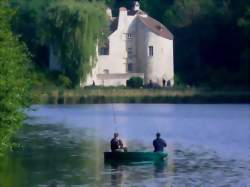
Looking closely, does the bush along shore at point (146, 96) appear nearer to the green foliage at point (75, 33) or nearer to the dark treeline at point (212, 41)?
the green foliage at point (75, 33)

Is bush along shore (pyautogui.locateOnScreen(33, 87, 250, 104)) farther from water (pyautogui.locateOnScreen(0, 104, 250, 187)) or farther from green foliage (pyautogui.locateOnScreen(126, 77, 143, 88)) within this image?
water (pyautogui.locateOnScreen(0, 104, 250, 187))

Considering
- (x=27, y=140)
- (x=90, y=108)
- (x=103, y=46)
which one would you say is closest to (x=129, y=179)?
(x=27, y=140)

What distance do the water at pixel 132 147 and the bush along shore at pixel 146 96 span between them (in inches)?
158

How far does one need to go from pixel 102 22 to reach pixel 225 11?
11.3m

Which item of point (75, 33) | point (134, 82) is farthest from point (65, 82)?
point (134, 82)

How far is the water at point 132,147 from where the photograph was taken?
117ft

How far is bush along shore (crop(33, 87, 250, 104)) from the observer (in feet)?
271

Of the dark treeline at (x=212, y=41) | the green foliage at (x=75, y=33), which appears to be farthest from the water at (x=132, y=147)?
the dark treeline at (x=212, y=41)

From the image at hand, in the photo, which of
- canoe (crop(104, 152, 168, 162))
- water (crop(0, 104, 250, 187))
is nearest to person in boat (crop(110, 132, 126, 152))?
canoe (crop(104, 152, 168, 162))

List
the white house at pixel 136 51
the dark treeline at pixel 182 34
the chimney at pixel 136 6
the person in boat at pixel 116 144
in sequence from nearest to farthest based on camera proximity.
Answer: the person in boat at pixel 116 144 < the dark treeline at pixel 182 34 < the white house at pixel 136 51 < the chimney at pixel 136 6

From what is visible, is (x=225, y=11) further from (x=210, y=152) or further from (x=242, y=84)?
(x=210, y=152)

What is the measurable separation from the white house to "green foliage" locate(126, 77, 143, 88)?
5.31 ft

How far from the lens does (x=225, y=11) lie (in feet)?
305

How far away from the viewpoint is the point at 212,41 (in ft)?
307
